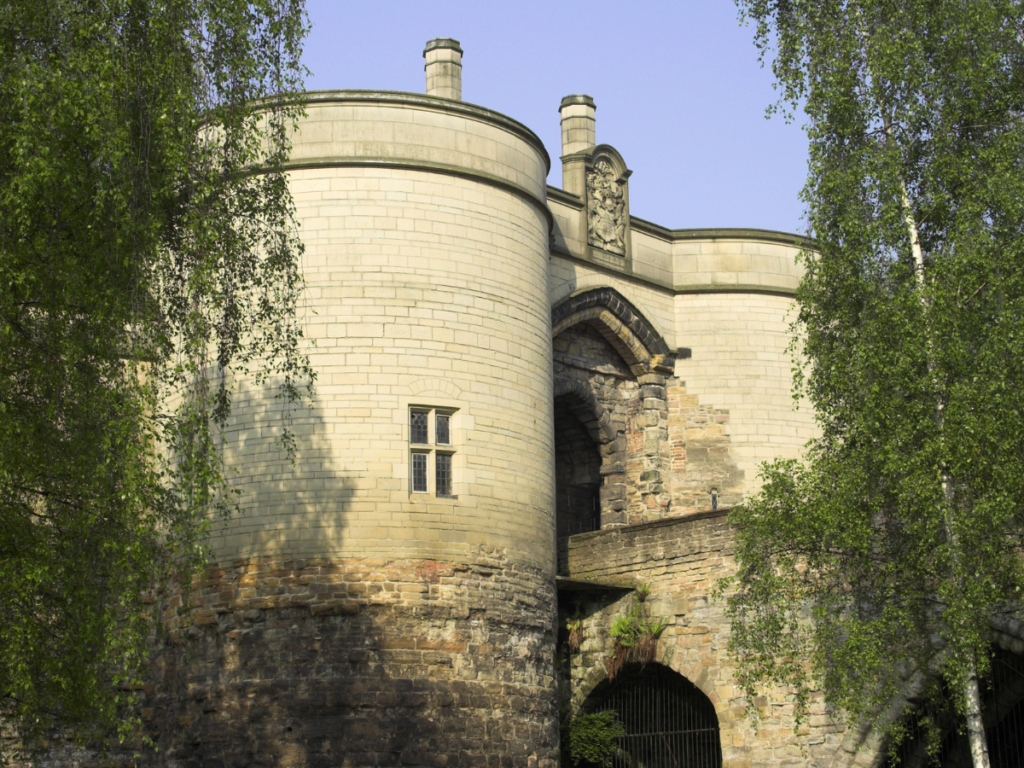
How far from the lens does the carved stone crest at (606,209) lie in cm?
2162

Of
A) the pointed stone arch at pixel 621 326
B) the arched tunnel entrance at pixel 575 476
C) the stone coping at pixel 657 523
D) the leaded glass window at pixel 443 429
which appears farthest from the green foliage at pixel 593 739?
the pointed stone arch at pixel 621 326

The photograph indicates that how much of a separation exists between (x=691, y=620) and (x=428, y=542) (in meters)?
4.04

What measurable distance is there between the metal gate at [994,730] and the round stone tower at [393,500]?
14.4 feet

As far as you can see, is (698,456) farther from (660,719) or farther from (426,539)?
(426,539)

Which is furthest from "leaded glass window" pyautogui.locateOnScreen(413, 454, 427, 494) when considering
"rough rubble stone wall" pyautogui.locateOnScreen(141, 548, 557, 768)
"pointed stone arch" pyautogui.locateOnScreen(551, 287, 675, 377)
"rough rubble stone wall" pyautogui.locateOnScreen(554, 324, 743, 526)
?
"rough rubble stone wall" pyautogui.locateOnScreen(554, 324, 743, 526)

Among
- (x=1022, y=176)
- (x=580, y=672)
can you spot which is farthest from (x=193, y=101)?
(x=580, y=672)

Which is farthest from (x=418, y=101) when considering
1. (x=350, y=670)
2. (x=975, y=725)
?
(x=975, y=725)

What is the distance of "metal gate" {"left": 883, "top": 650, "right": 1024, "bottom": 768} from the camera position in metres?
17.0

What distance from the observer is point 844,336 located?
14469 millimetres

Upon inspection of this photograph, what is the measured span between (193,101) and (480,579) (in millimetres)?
6795

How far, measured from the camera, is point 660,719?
1873 cm

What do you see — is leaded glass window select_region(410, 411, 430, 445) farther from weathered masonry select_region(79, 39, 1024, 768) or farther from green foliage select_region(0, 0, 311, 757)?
green foliage select_region(0, 0, 311, 757)

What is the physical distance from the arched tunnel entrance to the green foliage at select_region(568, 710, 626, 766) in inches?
152

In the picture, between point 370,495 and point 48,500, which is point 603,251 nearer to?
point 370,495
